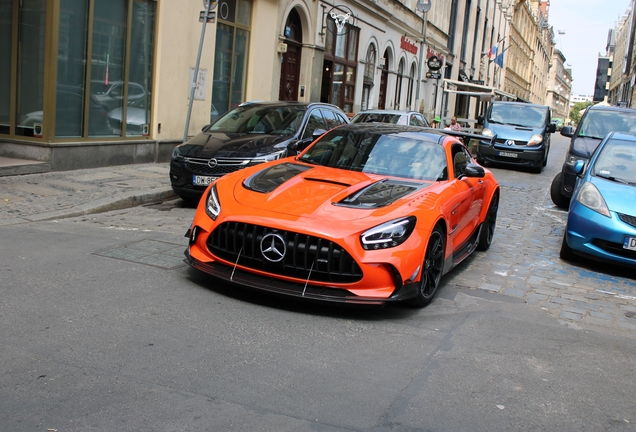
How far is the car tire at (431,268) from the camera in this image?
545 cm

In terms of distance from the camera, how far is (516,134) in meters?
20.3

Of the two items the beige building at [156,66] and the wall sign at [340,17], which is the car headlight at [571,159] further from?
the wall sign at [340,17]

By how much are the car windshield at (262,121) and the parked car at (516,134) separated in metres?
9.65

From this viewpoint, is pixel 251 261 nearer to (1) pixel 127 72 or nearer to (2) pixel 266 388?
(2) pixel 266 388

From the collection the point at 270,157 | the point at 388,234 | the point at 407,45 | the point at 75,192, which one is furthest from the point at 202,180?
the point at 407,45

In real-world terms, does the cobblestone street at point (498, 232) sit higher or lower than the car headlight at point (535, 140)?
lower

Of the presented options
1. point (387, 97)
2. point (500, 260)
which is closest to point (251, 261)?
point (500, 260)

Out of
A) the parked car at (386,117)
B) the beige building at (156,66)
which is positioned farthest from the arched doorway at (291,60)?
the parked car at (386,117)

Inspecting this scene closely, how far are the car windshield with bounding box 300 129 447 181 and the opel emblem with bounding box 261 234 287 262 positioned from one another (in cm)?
179

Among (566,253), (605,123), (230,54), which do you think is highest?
(230,54)

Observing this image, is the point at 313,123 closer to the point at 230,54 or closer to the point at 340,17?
the point at 230,54

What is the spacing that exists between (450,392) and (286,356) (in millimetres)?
1005

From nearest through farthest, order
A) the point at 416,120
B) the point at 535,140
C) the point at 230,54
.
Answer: the point at 416,120 → the point at 230,54 → the point at 535,140

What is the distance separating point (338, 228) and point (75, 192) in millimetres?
5928
